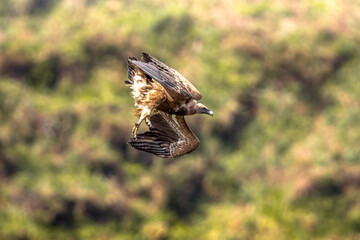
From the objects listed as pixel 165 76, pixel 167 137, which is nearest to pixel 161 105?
pixel 165 76

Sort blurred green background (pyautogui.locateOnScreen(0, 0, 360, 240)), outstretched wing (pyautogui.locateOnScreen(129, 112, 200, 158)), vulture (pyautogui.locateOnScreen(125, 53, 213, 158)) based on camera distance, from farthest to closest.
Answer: blurred green background (pyautogui.locateOnScreen(0, 0, 360, 240)) < outstretched wing (pyautogui.locateOnScreen(129, 112, 200, 158)) < vulture (pyautogui.locateOnScreen(125, 53, 213, 158))

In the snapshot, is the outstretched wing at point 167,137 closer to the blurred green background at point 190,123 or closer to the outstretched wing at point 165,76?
the outstretched wing at point 165,76

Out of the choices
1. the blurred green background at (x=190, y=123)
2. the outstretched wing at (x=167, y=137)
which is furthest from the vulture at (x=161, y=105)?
the blurred green background at (x=190, y=123)

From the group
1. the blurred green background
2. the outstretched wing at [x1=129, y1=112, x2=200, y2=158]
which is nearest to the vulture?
the outstretched wing at [x1=129, y1=112, x2=200, y2=158]

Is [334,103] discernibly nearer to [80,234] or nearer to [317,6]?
[317,6]

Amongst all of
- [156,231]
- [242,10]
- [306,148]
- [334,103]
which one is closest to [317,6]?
[242,10]

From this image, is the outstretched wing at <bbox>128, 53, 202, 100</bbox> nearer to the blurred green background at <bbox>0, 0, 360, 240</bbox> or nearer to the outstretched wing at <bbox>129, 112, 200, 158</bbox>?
the outstretched wing at <bbox>129, 112, 200, 158</bbox>
